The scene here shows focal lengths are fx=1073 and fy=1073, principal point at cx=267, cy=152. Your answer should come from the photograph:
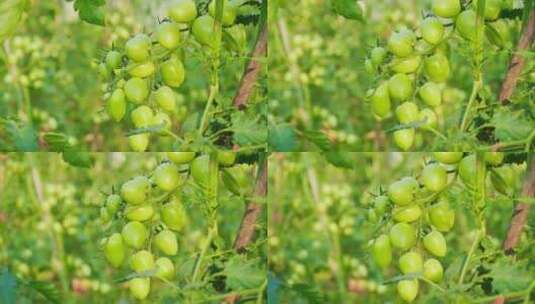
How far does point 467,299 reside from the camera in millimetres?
1816

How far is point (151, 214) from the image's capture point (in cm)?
180

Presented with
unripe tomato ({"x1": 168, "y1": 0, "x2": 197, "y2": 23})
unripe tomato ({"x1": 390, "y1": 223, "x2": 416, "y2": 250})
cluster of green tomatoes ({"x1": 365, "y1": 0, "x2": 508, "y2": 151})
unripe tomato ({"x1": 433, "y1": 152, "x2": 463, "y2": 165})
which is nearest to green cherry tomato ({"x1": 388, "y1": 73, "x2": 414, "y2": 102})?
cluster of green tomatoes ({"x1": 365, "y1": 0, "x2": 508, "y2": 151})

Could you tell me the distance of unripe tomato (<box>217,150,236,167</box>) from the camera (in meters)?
1.83

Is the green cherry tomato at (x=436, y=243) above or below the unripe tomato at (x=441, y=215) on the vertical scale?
below

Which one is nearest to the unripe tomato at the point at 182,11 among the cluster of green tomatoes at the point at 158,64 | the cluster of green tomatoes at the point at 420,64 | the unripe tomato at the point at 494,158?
the cluster of green tomatoes at the point at 158,64

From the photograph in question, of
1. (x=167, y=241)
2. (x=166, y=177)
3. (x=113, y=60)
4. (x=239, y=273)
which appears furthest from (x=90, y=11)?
(x=239, y=273)

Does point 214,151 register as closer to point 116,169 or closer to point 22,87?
point 116,169

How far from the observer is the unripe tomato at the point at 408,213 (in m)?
1.80

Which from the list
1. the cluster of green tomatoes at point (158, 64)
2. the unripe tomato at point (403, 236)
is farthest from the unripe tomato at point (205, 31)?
the unripe tomato at point (403, 236)

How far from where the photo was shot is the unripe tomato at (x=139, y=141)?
1.84m

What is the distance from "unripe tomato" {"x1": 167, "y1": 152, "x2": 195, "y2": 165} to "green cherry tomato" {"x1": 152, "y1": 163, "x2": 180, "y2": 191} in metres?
0.02

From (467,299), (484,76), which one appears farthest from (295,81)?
(467,299)

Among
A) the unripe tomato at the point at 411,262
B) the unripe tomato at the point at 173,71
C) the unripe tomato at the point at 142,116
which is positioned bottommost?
the unripe tomato at the point at 411,262

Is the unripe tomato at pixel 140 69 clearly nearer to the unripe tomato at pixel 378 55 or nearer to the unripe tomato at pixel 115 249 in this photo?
the unripe tomato at pixel 115 249
